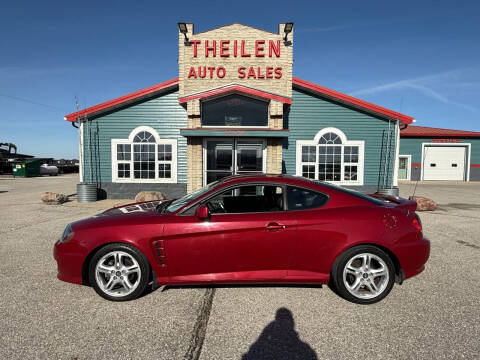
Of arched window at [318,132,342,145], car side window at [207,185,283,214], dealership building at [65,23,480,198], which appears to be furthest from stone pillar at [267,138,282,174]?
car side window at [207,185,283,214]

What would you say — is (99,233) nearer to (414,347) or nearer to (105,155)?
(414,347)

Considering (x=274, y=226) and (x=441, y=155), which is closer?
(x=274, y=226)

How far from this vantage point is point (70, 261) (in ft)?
9.51

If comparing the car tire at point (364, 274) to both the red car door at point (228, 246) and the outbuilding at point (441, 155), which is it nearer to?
the red car door at point (228, 246)

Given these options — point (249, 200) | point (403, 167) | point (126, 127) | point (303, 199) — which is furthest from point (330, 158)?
point (403, 167)

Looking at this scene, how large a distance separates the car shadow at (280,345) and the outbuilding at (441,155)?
2472 centimetres

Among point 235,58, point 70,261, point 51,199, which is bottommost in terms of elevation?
point 51,199

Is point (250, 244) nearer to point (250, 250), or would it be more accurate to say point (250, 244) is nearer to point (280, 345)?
point (250, 250)

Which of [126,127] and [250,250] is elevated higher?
[126,127]

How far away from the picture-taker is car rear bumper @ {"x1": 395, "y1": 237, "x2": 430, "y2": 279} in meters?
2.89

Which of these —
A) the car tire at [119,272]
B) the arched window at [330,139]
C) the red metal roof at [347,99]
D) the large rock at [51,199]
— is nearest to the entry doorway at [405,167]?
the red metal roof at [347,99]

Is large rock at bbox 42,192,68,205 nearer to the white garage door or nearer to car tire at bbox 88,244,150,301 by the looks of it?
car tire at bbox 88,244,150,301

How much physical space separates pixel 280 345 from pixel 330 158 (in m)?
9.76

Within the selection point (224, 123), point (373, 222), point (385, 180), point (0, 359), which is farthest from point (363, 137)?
point (0, 359)
